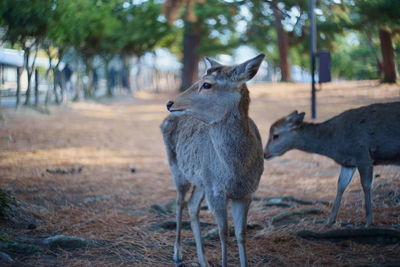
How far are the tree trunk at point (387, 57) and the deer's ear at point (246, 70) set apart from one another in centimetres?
331

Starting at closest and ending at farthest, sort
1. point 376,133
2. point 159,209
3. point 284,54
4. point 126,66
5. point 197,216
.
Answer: point 197,216
point 376,133
point 159,209
point 284,54
point 126,66

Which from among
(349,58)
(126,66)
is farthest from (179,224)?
(126,66)

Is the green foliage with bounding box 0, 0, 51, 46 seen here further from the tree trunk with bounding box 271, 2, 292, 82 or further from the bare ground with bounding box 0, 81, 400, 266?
the tree trunk with bounding box 271, 2, 292, 82

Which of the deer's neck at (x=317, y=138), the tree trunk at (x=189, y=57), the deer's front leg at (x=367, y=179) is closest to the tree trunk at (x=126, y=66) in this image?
the tree trunk at (x=189, y=57)

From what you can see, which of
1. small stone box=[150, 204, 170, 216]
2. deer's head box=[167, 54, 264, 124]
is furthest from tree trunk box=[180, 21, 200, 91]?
deer's head box=[167, 54, 264, 124]

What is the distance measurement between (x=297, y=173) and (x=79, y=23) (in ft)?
35.0

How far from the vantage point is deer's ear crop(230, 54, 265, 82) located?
3979mm

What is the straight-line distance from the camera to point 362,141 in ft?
18.8

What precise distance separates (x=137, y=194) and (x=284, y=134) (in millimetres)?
2724

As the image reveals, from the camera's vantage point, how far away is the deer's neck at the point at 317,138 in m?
6.33

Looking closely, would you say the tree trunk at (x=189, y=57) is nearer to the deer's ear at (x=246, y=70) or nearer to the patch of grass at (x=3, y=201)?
the patch of grass at (x=3, y=201)

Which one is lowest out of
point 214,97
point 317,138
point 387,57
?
point 317,138

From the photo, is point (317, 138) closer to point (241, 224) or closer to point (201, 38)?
point (241, 224)

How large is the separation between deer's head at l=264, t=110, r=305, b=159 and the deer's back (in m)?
1.02
